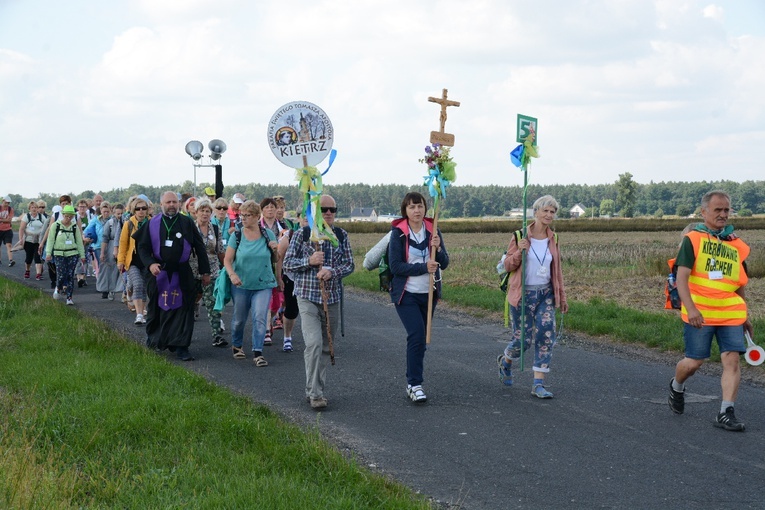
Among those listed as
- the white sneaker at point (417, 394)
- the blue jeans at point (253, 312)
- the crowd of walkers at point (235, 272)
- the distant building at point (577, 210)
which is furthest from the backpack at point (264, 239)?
the distant building at point (577, 210)

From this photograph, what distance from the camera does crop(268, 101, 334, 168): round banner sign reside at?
27.1 ft

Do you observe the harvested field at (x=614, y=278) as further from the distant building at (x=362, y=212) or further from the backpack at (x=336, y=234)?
the distant building at (x=362, y=212)

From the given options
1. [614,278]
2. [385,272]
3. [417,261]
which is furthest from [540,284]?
[614,278]

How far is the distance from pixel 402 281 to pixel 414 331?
477 millimetres

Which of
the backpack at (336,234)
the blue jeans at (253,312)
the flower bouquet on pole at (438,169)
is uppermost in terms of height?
the flower bouquet on pole at (438,169)

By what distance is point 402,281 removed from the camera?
26.3 ft

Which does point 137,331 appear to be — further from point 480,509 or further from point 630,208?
point 630,208

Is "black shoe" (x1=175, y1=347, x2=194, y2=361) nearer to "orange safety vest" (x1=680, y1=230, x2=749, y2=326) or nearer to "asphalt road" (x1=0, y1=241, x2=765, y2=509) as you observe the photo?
"asphalt road" (x1=0, y1=241, x2=765, y2=509)

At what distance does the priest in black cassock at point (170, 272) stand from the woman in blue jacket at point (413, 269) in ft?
11.3

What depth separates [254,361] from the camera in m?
10.1

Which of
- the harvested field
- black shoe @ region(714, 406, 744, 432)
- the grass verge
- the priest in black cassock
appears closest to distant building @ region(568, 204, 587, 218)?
the harvested field

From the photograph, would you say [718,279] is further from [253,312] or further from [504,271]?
[253,312]

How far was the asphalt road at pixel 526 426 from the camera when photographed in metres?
5.46

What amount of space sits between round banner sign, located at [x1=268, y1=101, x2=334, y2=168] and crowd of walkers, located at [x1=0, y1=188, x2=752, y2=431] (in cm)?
44
